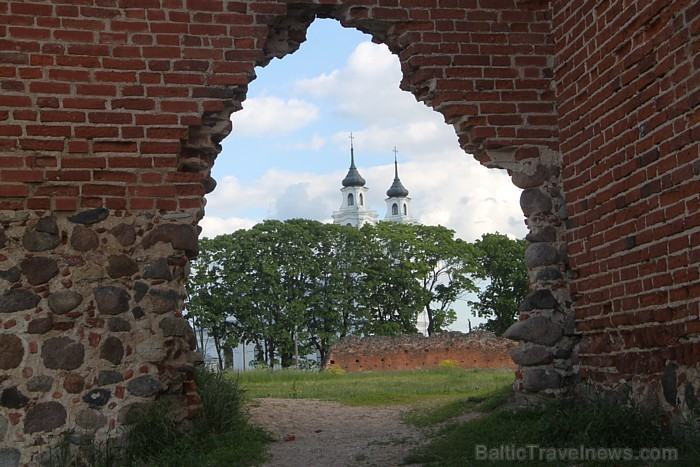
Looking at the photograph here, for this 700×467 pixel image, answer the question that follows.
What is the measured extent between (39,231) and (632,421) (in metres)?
4.56

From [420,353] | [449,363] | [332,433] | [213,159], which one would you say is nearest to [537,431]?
Result: [332,433]

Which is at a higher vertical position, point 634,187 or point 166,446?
point 634,187

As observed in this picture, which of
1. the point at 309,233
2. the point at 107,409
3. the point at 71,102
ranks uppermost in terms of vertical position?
the point at 309,233

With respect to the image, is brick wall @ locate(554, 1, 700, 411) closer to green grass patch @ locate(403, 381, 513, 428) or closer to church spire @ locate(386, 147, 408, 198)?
green grass patch @ locate(403, 381, 513, 428)

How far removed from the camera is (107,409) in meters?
6.15

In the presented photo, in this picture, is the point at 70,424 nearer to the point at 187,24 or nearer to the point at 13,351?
the point at 13,351

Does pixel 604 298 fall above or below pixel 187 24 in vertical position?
below

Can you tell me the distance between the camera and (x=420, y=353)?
83.9 ft

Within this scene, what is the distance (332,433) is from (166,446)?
2.00 meters

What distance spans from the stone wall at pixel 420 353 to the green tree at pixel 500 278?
1589 cm

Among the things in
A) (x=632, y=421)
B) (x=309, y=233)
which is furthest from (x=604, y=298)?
(x=309, y=233)

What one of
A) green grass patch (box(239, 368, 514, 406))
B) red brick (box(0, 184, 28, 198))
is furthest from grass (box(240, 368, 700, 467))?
red brick (box(0, 184, 28, 198))

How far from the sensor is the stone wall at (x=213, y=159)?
5.81 meters

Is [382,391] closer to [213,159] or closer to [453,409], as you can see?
[453,409]
